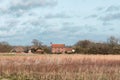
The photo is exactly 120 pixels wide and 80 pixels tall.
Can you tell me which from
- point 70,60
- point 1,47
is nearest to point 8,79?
point 70,60

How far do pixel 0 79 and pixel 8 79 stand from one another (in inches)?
16.2

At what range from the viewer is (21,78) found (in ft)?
55.1

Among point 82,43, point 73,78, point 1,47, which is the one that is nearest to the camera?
point 73,78

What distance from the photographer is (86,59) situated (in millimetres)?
32938

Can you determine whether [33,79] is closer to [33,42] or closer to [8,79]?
[8,79]

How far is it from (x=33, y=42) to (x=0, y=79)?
77104mm

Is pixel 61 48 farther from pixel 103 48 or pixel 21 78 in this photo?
pixel 21 78

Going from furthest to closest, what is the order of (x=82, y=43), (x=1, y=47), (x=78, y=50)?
(x=82, y=43)
(x=1, y=47)
(x=78, y=50)

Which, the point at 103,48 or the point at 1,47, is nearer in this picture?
the point at 103,48

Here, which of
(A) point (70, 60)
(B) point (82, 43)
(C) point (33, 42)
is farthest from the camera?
(C) point (33, 42)

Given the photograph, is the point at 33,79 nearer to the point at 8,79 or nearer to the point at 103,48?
the point at 8,79

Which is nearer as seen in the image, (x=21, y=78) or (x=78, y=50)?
(x=21, y=78)

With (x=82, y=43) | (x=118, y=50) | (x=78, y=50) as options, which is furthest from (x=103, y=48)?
(x=82, y=43)

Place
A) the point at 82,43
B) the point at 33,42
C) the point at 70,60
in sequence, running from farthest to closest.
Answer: the point at 33,42, the point at 82,43, the point at 70,60
